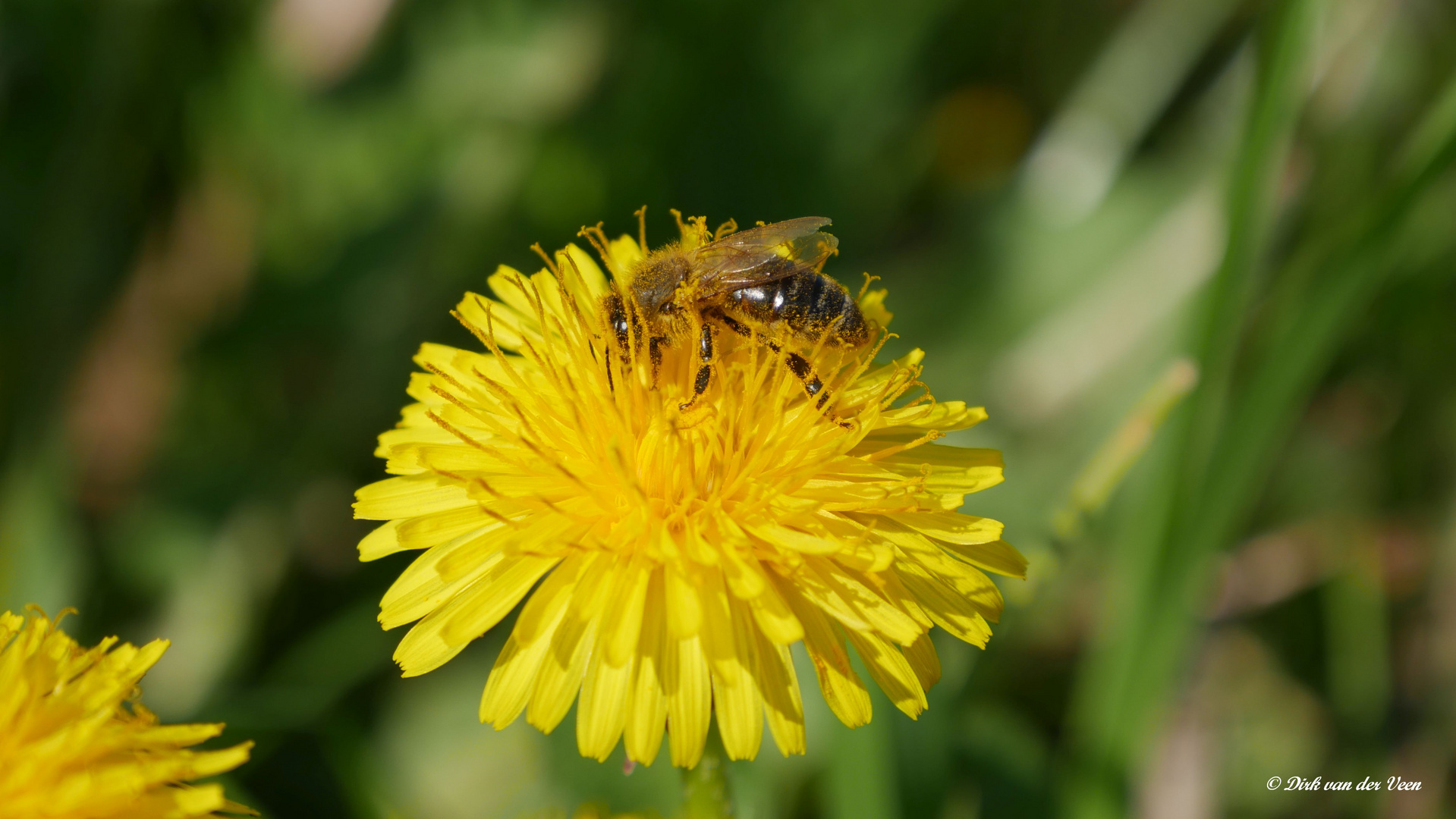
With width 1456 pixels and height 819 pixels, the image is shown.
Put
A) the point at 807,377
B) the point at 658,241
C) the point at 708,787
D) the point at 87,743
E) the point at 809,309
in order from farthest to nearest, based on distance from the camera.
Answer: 1. the point at 658,241
2. the point at 809,309
3. the point at 807,377
4. the point at 708,787
5. the point at 87,743

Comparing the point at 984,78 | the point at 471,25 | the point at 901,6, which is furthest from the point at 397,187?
the point at 984,78

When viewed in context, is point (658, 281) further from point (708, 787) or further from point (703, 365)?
point (708, 787)

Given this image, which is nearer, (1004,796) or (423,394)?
(423,394)

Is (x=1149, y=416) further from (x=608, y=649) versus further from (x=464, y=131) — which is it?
(x=464, y=131)

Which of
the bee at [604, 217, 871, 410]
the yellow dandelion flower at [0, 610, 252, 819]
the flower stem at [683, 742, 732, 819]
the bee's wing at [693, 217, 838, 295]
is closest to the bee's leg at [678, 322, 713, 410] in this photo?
the bee at [604, 217, 871, 410]

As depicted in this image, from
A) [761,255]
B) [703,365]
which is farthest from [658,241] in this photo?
[703,365]
